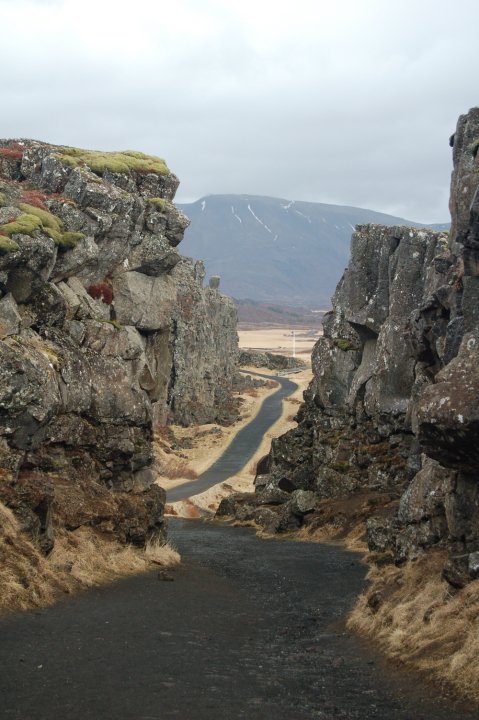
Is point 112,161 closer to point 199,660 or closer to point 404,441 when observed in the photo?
point 404,441

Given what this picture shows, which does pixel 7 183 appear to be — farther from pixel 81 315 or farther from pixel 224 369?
pixel 224 369

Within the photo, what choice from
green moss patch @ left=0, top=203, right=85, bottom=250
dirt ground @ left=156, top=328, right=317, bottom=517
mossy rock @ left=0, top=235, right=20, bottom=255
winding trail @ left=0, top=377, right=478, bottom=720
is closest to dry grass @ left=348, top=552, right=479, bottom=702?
winding trail @ left=0, top=377, right=478, bottom=720

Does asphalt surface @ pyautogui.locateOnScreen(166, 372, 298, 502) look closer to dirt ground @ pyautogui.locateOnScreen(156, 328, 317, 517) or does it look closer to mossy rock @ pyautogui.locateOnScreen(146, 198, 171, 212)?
dirt ground @ pyautogui.locateOnScreen(156, 328, 317, 517)

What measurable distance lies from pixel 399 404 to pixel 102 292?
18.0 meters

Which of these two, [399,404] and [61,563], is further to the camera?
[399,404]

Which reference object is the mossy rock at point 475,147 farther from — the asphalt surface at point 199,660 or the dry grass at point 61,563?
the dry grass at point 61,563

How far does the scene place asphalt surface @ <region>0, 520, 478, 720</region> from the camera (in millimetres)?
13586

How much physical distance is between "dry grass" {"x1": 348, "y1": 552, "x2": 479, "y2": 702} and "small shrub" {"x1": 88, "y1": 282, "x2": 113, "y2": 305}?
830 inches

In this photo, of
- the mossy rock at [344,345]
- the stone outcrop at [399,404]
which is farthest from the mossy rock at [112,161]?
the mossy rock at [344,345]

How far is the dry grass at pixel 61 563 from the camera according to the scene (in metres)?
20.7

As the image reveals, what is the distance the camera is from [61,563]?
24.3 meters

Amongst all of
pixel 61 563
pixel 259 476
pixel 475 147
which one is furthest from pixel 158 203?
pixel 259 476

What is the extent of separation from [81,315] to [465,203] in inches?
616

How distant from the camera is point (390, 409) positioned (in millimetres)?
46781
